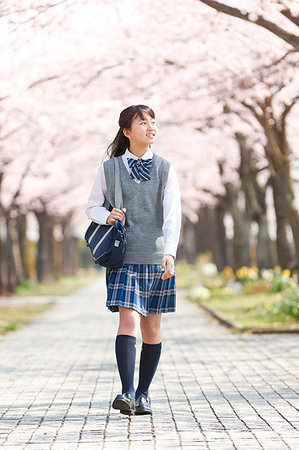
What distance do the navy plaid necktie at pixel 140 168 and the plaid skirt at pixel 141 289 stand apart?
2.03ft

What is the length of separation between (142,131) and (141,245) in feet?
2.68

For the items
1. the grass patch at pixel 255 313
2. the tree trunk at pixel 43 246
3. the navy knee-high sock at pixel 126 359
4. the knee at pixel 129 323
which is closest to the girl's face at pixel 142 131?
the knee at pixel 129 323

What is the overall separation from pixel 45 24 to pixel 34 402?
5.96 m

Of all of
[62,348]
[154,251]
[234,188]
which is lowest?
[62,348]

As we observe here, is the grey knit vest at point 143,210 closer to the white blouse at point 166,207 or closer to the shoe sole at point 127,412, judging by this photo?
the white blouse at point 166,207

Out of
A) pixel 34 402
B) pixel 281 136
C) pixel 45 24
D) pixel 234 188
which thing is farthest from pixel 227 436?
pixel 234 188

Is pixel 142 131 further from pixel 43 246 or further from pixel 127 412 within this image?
pixel 43 246

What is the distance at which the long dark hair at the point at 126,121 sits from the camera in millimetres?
5695

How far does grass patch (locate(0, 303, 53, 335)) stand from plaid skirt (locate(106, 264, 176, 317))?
27.7ft

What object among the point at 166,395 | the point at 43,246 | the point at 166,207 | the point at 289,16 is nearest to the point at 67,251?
the point at 43,246

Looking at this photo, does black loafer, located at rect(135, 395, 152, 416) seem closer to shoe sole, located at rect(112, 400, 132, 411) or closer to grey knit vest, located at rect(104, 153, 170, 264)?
shoe sole, located at rect(112, 400, 132, 411)

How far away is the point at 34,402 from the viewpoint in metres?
6.25

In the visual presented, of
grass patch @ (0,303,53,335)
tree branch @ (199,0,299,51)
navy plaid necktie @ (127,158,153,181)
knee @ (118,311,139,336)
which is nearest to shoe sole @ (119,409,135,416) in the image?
knee @ (118,311,139,336)

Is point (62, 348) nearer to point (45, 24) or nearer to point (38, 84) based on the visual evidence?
point (45, 24)
